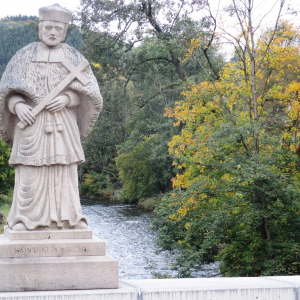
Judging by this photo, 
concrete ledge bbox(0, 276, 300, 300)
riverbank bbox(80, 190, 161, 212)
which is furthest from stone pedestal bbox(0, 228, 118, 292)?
riverbank bbox(80, 190, 161, 212)

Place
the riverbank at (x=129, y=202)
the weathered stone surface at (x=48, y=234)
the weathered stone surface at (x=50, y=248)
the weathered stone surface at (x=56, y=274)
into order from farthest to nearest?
the riverbank at (x=129, y=202)
the weathered stone surface at (x=48, y=234)
the weathered stone surface at (x=50, y=248)
the weathered stone surface at (x=56, y=274)

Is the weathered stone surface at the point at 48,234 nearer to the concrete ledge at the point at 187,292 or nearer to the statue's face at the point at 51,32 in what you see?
the concrete ledge at the point at 187,292

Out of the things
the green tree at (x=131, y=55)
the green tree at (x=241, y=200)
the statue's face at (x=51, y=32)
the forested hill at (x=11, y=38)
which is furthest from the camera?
the forested hill at (x=11, y=38)

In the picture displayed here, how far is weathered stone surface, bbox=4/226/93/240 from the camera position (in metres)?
5.20

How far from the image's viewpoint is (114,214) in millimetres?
31562

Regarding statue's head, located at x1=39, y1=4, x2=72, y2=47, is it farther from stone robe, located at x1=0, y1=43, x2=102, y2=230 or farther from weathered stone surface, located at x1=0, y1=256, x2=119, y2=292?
weathered stone surface, located at x1=0, y1=256, x2=119, y2=292

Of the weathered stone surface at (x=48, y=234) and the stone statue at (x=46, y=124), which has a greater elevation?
the stone statue at (x=46, y=124)

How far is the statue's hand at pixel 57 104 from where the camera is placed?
18.3 feet

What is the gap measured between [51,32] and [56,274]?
2.53m

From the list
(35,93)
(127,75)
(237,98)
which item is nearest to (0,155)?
(127,75)

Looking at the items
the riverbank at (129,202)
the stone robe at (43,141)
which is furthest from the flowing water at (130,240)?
the stone robe at (43,141)

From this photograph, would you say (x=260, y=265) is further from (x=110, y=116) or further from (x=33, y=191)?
(x=110, y=116)

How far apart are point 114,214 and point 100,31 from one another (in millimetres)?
12009

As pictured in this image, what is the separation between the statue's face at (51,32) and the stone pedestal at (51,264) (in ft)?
6.64
